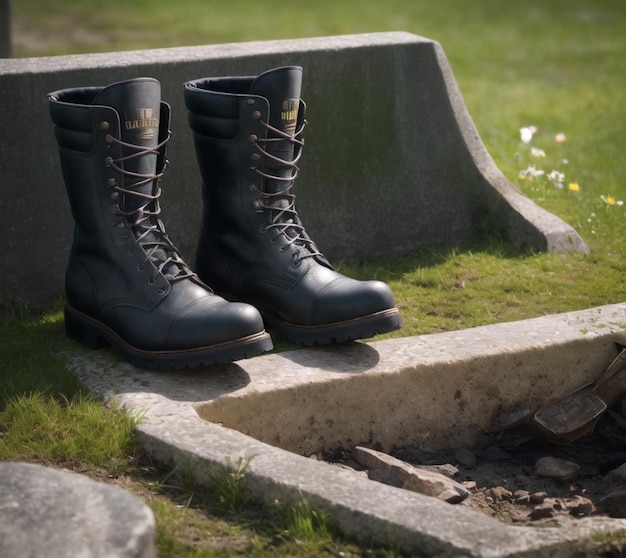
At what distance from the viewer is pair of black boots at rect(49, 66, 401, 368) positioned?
8.89 ft

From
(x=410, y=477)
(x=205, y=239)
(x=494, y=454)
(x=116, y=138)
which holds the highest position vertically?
(x=116, y=138)

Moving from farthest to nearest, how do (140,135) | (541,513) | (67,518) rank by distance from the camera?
(140,135) < (541,513) < (67,518)

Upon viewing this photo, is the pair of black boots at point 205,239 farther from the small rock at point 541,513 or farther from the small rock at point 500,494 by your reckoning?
the small rock at point 541,513

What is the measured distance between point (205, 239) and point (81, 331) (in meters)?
0.45

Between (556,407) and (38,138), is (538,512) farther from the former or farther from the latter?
(38,138)

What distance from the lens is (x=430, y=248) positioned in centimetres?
396

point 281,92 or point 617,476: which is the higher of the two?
point 281,92

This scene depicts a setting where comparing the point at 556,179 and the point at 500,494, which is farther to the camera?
the point at 556,179

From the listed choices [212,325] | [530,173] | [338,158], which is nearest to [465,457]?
[212,325]

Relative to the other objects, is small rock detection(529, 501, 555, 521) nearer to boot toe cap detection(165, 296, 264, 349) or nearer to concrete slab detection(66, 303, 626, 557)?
concrete slab detection(66, 303, 626, 557)

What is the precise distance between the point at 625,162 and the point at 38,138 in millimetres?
3146

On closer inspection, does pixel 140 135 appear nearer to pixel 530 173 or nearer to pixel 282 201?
pixel 282 201

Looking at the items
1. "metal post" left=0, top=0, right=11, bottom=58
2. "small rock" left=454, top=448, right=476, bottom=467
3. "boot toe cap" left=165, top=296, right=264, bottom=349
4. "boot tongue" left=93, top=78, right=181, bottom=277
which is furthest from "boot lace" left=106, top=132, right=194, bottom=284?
"metal post" left=0, top=0, right=11, bottom=58

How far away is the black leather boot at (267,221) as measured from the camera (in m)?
2.86
